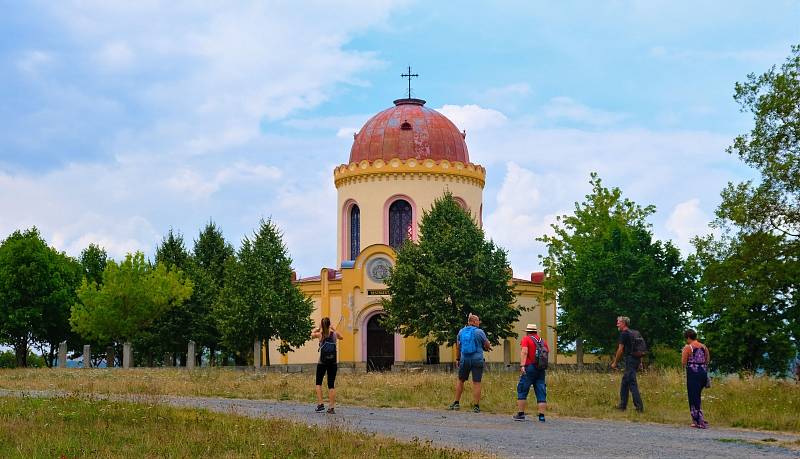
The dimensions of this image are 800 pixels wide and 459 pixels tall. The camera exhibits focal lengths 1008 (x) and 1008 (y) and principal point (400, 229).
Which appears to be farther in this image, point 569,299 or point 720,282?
point 569,299

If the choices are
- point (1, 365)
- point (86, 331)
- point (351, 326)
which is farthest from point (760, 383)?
point (1, 365)

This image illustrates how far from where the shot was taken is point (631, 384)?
18.2 metres

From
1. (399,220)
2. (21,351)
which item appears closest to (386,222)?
(399,220)

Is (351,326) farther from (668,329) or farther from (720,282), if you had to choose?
(720,282)

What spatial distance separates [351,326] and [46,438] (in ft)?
106

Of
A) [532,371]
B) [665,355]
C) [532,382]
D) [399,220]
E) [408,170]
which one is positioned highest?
[408,170]

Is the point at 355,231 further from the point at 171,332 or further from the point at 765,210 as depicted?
the point at 765,210

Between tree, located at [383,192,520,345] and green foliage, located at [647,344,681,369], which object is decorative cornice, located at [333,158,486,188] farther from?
green foliage, located at [647,344,681,369]

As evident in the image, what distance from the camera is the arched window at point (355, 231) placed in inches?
1953

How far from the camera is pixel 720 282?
31.9 meters

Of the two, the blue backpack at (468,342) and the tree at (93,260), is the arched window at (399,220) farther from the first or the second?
the blue backpack at (468,342)

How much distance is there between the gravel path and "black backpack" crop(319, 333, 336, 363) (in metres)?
0.97

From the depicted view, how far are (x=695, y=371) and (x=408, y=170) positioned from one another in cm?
3221

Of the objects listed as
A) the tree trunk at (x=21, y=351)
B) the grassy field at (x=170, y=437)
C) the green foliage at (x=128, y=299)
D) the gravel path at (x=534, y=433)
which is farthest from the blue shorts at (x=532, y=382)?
the tree trunk at (x=21, y=351)
